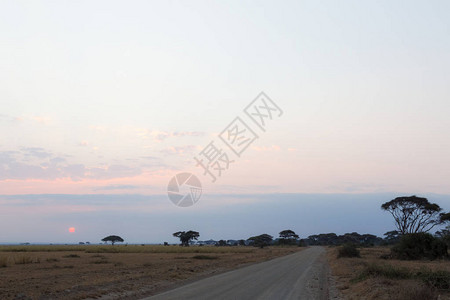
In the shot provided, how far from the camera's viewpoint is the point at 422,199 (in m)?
77.3

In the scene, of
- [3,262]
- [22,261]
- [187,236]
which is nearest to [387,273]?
[3,262]

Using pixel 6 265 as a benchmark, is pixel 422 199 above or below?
above

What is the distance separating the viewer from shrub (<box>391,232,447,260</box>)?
44.1 m

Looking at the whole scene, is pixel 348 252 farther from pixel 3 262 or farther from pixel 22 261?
pixel 3 262

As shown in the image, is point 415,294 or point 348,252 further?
point 348,252

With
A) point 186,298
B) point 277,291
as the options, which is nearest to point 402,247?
point 277,291

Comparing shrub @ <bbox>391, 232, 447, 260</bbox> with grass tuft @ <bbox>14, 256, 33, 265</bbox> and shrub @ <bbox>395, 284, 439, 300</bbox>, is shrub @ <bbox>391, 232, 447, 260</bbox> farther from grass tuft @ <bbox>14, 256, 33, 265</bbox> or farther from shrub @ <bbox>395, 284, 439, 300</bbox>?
grass tuft @ <bbox>14, 256, 33, 265</bbox>

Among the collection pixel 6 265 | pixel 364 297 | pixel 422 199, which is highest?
pixel 422 199

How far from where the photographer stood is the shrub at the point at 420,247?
44125mm

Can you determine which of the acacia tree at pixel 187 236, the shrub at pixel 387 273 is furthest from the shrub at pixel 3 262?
the acacia tree at pixel 187 236

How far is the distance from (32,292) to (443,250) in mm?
40503

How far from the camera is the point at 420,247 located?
45.3 meters

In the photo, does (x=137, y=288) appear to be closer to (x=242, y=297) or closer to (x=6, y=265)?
(x=242, y=297)

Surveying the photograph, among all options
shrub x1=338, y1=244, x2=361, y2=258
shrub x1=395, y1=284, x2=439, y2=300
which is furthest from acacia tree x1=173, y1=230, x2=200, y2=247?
shrub x1=395, y1=284, x2=439, y2=300
